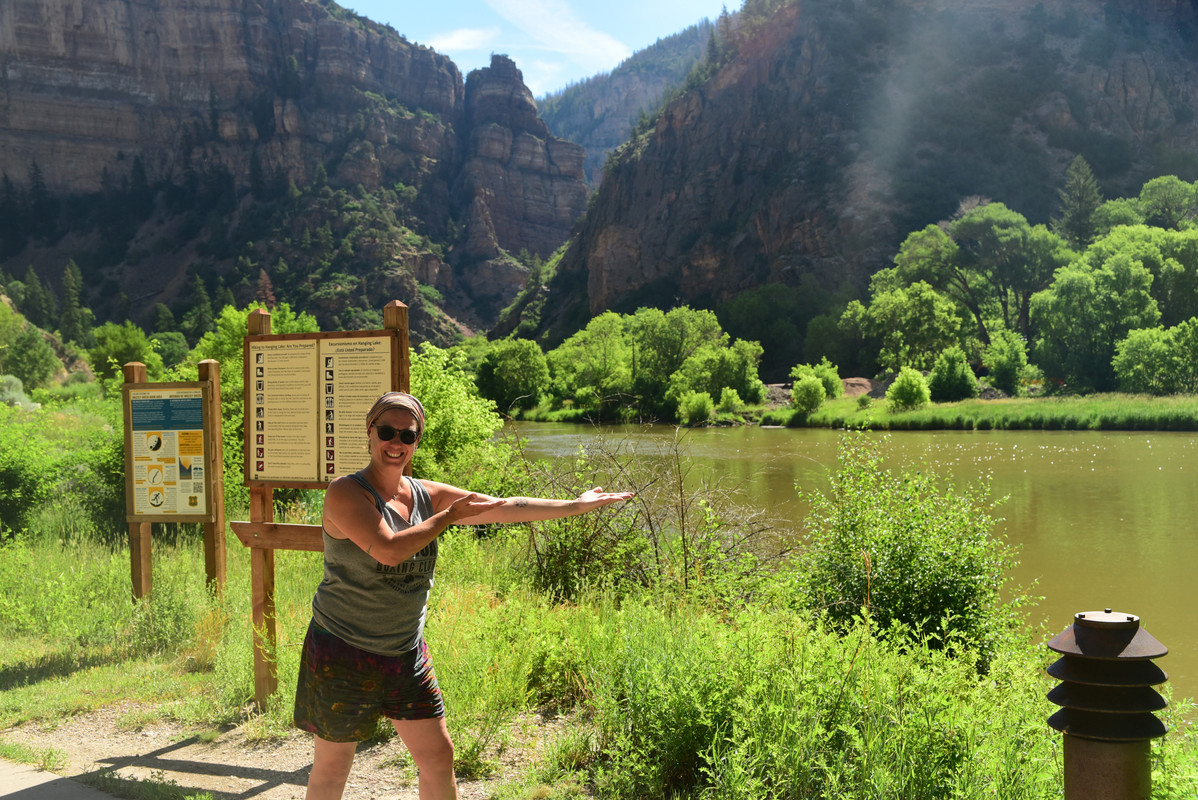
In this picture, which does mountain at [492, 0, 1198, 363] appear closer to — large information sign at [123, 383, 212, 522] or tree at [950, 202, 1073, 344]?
tree at [950, 202, 1073, 344]

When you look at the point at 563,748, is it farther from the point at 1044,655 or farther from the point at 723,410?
the point at 723,410

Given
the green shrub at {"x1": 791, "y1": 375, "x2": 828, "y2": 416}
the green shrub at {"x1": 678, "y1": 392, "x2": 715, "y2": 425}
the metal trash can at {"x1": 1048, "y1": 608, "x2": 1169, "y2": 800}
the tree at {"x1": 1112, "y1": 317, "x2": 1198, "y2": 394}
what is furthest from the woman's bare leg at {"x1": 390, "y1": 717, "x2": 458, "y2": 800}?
the tree at {"x1": 1112, "y1": 317, "x2": 1198, "y2": 394}

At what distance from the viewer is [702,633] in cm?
459

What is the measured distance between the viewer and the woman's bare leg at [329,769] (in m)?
2.83

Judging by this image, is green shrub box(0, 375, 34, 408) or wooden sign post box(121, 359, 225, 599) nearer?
wooden sign post box(121, 359, 225, 599)

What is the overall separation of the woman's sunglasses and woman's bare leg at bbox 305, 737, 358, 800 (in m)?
1.08

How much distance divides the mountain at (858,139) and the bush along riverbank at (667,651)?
267ft

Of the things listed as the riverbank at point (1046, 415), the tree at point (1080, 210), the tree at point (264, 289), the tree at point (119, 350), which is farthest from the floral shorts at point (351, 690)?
the tree at point (264, 289)

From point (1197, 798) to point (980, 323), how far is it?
7465cm

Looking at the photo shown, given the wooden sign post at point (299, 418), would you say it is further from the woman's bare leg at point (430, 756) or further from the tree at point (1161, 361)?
the tree at point (1161, 361)

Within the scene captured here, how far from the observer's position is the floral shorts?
2.78 m

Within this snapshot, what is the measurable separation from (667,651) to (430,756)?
178 cm

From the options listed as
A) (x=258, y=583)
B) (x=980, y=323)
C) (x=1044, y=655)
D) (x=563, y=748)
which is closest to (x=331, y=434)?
(x=258, y=583)

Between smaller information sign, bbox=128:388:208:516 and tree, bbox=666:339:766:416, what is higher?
tree, bbox=666:339:766:416
